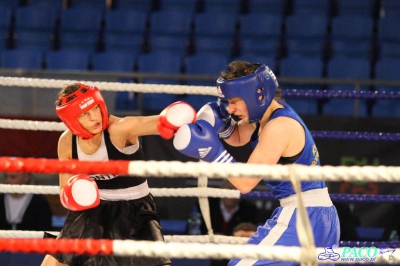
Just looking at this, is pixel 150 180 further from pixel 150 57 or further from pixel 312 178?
pixel 312 178

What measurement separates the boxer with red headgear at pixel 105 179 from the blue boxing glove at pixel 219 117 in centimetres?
23

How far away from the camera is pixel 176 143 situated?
220cm

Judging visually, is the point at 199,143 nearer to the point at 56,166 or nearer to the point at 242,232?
the point at 56,166

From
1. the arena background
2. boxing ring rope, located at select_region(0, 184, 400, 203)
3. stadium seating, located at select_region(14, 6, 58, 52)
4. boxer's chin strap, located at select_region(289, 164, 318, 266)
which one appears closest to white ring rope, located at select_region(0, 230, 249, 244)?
boxing ring rope, located at select_region(0, 184, 400, 203)

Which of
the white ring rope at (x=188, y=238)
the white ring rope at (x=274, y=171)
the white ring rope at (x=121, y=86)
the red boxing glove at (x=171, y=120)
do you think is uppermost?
the white ring rope at (x=274, y=171)

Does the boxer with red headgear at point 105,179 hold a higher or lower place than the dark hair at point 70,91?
lower

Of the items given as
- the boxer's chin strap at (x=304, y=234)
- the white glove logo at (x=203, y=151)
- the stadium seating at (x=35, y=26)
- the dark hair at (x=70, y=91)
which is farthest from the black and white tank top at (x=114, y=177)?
the stadium seating at (x=35, y=26)

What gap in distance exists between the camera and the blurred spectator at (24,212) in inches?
164

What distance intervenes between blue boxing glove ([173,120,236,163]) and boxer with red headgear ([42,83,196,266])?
0.11m

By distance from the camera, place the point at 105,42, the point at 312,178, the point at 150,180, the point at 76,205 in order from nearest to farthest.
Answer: the point at 312,178
the point at 76,205
the point at 150,180
the point at 105,42

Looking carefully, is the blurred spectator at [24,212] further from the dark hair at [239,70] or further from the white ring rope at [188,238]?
the dark hair at [239,70]

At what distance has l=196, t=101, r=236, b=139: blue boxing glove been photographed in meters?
2.59

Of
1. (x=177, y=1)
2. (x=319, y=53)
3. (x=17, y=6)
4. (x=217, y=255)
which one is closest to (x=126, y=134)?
(x=217, y=255)

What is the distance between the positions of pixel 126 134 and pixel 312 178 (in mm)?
1123
